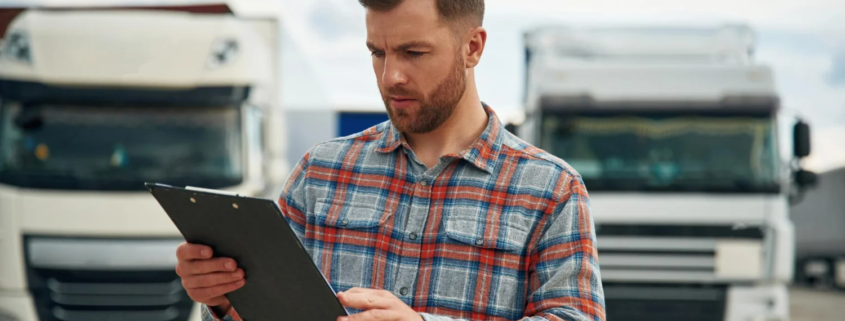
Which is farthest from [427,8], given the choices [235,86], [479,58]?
[235,86]

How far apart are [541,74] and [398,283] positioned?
Result: 6600 millimetres

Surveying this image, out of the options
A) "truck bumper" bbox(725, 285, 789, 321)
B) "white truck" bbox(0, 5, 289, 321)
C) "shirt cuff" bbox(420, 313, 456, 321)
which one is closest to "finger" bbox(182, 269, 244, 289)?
"shirt cuff" bbox(420, 313, 456, 321)

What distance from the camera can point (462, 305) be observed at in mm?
1872

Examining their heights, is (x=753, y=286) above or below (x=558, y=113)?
below

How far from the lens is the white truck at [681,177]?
25.7 ft

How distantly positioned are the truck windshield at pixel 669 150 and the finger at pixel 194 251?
6.28 metres

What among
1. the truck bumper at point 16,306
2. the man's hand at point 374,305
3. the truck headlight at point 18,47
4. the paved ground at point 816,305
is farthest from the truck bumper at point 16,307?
the paved ground at point 816,305

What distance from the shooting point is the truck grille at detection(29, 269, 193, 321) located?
7.48 m

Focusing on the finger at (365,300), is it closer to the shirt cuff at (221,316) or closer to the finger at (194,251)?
the finger at (194,251)

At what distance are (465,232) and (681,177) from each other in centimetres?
637

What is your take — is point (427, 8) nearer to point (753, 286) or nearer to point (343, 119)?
point (753, 286)

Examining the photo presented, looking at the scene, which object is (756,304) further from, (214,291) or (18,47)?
(214,291)

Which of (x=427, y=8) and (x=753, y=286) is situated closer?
(x=427, y=8)

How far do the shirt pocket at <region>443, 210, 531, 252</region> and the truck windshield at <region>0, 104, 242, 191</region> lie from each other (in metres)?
5.79
